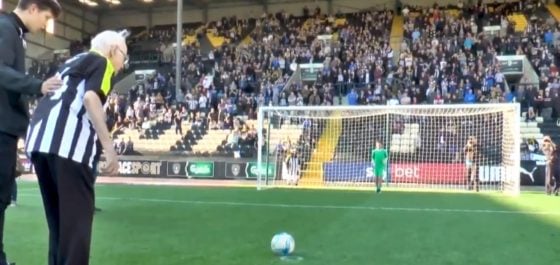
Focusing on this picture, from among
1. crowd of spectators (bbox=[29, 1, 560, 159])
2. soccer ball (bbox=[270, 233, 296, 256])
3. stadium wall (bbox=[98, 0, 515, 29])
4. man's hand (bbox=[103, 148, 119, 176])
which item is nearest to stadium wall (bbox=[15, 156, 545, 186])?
crowd of spectators (bbox=[29, 1, 560, 159])

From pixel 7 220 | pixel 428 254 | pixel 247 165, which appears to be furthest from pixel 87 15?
pixel 428 254

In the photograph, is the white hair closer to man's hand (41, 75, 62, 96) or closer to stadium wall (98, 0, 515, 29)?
man's hand (41, 75, 62, 96)

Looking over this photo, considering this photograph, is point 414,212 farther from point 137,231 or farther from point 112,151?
point 112,151

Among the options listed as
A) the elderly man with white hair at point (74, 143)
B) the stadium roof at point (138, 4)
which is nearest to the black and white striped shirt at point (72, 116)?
the elderly man with white hair at point (74, 143)

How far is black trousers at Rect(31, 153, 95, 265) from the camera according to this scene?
3.53 metres

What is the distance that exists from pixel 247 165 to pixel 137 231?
16.7m

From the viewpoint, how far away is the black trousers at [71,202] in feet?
11.6

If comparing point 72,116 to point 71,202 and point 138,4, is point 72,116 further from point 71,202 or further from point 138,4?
point 138,4

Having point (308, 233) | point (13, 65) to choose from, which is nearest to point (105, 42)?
point (13, 65)

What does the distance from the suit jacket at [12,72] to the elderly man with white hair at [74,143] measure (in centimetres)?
39

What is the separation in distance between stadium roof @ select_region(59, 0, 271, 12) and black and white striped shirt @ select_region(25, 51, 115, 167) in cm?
3960

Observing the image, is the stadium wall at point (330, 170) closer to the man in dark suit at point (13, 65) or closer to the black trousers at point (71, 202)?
the man in dark suit at point (13, 65)

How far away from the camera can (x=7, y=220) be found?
9.02m

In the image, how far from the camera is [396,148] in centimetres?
2278
